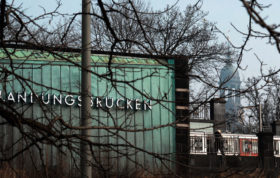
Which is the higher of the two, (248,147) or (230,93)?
(230,93)

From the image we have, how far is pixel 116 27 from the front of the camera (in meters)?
31.0

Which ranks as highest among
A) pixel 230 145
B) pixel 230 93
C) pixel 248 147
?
pixel 230 93

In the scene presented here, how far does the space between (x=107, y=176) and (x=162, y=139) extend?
35.0 feet

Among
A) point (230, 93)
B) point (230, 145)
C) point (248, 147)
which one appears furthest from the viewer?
point (248, 147)

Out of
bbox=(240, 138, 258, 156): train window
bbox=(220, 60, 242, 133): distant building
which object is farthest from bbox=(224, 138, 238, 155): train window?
bbox=(240, 138, 258, 156): train window

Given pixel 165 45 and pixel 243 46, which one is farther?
pixel 165 45

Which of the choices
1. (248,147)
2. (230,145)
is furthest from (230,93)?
(248,147)

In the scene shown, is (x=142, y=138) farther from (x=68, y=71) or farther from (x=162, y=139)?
(x=68, y=71)

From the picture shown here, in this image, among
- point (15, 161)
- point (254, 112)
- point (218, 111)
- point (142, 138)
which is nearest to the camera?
point (15, 161)

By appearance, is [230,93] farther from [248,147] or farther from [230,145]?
[248,147]

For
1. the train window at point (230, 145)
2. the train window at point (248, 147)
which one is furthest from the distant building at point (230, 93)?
the train window at point (248, 147)

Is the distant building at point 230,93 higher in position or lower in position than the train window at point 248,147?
higher

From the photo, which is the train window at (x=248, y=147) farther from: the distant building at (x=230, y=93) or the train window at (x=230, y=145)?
the train window at (x=230, y=145)

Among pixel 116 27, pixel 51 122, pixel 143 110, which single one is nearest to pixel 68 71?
pixel 143 110
